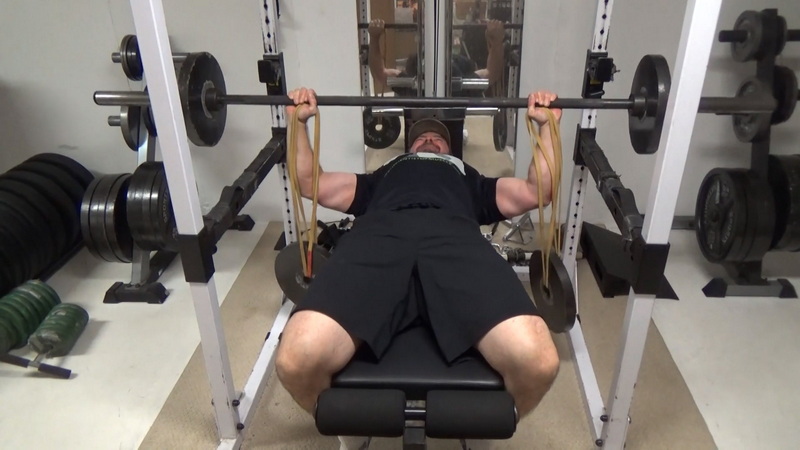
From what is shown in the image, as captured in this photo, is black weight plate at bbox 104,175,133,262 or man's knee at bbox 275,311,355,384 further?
black weight plate at bbox 104,175,133,262

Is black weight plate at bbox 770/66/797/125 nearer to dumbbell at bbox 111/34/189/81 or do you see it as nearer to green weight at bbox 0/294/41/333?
dumbbell at bbox 111/34/189/81

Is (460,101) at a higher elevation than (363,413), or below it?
A: higher

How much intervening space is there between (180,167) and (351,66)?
1.41m

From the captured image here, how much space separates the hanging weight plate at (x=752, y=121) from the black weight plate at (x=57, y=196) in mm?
2822

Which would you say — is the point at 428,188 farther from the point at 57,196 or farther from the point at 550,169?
the point at 57,196

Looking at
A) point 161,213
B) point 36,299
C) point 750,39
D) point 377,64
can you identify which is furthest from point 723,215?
point 36,299

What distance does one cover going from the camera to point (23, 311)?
2.03 m

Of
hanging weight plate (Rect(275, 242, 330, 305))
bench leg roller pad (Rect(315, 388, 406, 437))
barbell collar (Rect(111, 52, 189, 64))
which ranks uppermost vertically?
barbell collar (Rect(111, 52, 189, 64))

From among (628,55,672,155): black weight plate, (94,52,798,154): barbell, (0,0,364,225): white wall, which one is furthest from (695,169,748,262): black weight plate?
(0,0,364,225): white wall

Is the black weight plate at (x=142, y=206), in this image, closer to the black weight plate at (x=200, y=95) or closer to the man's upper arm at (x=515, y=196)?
the black weight plate at (x=200, y=95)

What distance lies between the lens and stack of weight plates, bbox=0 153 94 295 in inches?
84.5

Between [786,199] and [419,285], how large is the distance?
1566 millimetres

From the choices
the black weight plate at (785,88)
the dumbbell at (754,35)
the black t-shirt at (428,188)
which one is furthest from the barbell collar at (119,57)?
the black weight plate at (785,88)

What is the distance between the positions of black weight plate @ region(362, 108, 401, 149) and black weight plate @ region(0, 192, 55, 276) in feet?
4.66
